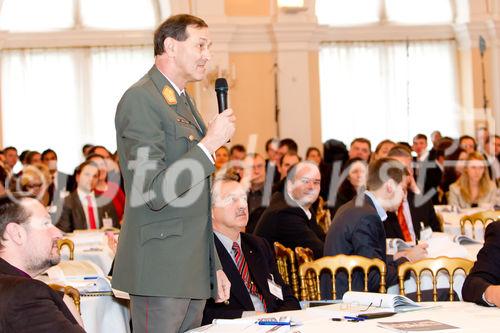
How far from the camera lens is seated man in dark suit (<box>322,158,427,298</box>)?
537 centimetres

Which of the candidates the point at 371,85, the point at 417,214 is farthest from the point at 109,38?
the point at 417,214

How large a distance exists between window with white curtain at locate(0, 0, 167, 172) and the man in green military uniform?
1168 cm

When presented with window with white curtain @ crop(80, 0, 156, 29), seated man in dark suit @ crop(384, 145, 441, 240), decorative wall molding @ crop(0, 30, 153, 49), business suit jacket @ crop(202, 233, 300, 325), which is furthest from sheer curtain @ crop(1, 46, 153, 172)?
business suit jacket @ crop(202, 233, 300, 325)

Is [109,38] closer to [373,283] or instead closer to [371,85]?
[371,85]

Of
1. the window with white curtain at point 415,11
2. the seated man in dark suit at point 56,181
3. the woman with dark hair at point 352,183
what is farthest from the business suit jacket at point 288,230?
the window with white curtain at point 415,11

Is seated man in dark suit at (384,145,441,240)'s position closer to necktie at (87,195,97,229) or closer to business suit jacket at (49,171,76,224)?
necktie at (87,195,97,229)

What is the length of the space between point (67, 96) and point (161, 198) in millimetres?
12214

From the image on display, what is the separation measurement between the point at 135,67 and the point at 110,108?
2.44ft

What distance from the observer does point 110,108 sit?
607 inches

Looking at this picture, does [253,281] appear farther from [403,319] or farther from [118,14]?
[118,14]

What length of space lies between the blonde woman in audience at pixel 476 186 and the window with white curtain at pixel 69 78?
6638mm

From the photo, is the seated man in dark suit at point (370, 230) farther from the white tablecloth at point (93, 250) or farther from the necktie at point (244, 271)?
the white tablecloth at point (93, 250)

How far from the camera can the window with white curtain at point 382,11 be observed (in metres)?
15.9

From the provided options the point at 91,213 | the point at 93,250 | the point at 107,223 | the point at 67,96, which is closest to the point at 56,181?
the point at 91,213
